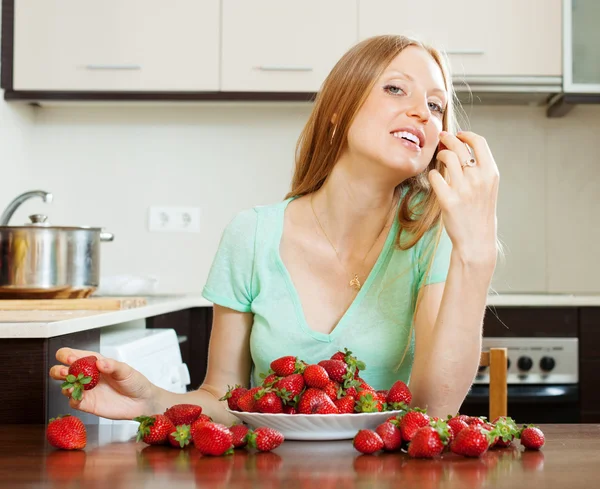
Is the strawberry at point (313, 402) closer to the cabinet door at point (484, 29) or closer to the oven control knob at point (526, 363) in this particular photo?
the oven control knob at point (526, 363)

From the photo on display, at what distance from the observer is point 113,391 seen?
101 centimetres

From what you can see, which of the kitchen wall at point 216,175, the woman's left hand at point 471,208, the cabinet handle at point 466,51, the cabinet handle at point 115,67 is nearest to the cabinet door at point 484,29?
the cabinet handle at point 466,51

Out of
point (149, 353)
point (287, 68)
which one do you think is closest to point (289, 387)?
point (149, 353)

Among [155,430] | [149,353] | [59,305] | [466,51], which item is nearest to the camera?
[155,430]

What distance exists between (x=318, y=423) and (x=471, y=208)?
38 cm

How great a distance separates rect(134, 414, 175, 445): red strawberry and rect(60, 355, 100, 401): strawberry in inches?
3.5

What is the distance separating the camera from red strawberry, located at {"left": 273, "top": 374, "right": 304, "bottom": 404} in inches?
34.9

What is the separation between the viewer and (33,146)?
321 centimetres

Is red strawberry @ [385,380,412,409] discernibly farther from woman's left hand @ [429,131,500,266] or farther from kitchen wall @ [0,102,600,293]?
kitchen wall @ [0,102,600,293]

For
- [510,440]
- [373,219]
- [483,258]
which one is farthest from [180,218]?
[510,440]

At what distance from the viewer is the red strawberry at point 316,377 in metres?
0.89

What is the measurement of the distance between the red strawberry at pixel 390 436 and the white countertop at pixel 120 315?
2.38 ft

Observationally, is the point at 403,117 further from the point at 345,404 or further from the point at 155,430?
the point at 155,430

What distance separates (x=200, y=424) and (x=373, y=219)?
0.73m
